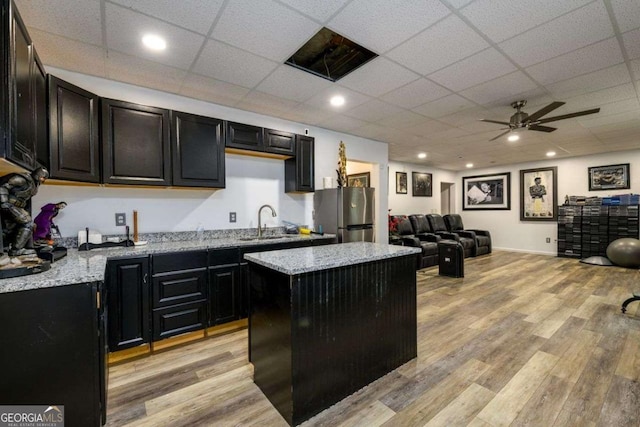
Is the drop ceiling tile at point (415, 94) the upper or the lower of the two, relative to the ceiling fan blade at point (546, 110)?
upper

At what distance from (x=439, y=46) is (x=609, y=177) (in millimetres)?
7147

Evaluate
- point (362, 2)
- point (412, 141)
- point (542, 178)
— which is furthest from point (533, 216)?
point (362, 2)

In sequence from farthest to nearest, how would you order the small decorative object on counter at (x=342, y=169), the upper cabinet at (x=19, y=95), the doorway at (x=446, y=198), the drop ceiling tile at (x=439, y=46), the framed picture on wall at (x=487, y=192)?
1. the doorway at (x=446, y=198)
2. the framed picture on wall at (x=487, y=192)
3. the small decorative object on counter at (x=342, y=169)
4. the drop ceiling tile at (x=439, y=46)
5. the upper cabinet at (x=19, y=95)

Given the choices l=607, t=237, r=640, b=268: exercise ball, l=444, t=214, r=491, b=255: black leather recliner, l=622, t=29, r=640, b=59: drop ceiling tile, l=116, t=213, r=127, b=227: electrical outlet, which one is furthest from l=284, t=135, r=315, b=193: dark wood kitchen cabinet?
l=607, t=237, r=640, b=268: exercise ball

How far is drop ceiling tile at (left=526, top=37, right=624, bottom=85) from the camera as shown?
89.3 inches

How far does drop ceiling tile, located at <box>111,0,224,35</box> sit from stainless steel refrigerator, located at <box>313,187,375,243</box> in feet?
8.10

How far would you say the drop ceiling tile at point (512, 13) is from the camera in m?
1.79

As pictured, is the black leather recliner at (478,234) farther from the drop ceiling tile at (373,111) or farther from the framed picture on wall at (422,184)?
the drop ceiling tile at (373,111)

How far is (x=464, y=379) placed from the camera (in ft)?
6.75

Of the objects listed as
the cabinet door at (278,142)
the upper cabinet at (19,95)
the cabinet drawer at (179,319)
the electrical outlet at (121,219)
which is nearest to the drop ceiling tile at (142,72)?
the upper cabinet at (19,95)

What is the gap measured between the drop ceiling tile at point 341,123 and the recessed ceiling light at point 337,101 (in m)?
0.39

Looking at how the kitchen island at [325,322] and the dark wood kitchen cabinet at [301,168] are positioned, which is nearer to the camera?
the kitchen island at [325,322]

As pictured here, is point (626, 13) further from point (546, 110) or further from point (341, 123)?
point (341, 123)

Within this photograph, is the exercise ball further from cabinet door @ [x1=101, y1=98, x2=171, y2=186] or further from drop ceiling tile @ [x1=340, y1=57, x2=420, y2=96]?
cabinet door @ [x1=101, y1=98, x2=171, y2=186]
